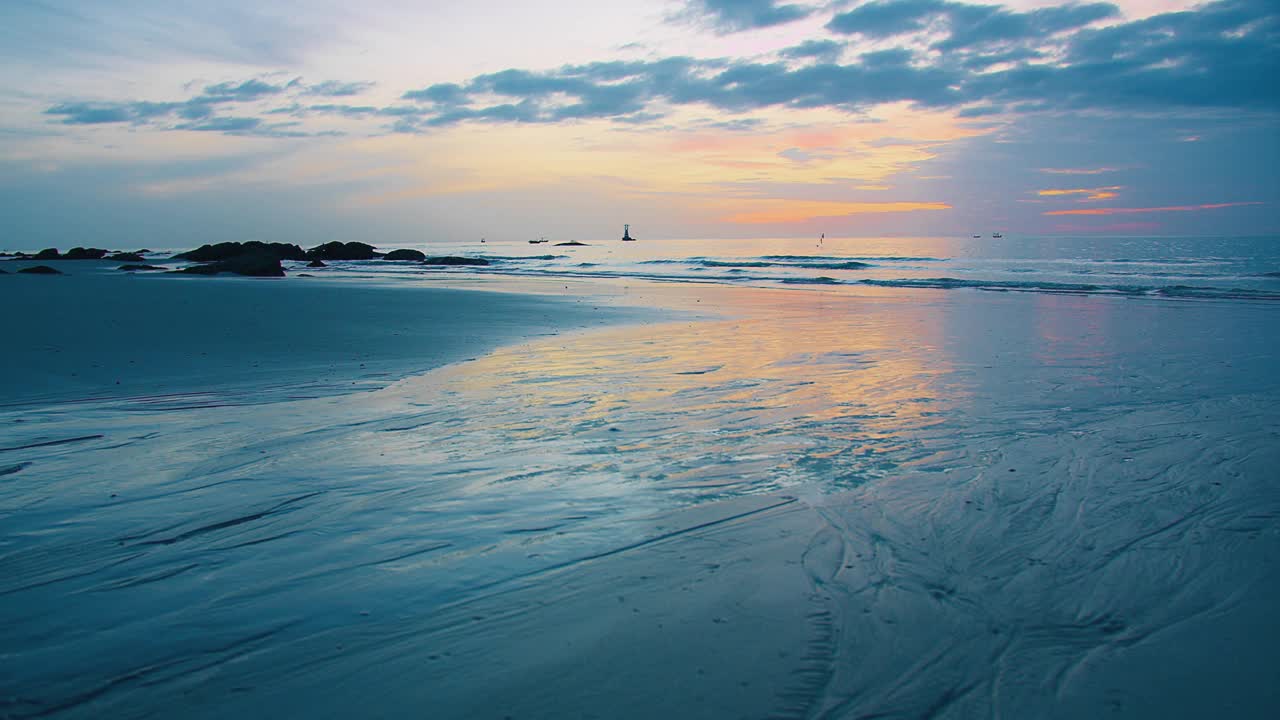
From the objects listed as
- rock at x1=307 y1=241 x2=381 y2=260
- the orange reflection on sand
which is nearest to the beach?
the orange reflection on sand

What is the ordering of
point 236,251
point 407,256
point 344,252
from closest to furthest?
point 236,251, point 407,256, point 344,252

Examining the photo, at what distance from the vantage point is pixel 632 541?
3.85 meters

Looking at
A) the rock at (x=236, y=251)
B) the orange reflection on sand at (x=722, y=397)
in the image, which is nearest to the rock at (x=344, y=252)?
the rock at (x=236, y=251)

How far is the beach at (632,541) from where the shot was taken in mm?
2617

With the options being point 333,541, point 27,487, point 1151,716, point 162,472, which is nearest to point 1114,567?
point 1151,716

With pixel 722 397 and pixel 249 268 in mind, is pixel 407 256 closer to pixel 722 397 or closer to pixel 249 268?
pixel 249 268

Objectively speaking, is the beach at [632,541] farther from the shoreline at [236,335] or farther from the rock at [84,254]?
the rock at [84,254]

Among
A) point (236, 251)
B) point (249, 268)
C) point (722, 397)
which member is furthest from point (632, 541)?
point (236, 251)

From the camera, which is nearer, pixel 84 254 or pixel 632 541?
pixel 632 541

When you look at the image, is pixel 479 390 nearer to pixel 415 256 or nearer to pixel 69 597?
pixel 69 597

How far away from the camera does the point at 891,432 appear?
6.08m

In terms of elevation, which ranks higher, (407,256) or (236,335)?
(407,256)

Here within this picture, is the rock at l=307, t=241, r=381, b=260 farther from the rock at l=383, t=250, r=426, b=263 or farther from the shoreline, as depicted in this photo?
the shoreline

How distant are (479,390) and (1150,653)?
6.24 m
